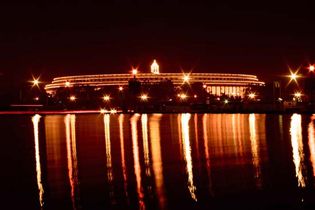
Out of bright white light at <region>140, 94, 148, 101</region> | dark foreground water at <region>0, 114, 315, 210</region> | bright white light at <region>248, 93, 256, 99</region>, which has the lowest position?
dark foreground water at <region>0, 114, 315, 210</region>

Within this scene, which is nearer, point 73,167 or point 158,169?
point 158,169

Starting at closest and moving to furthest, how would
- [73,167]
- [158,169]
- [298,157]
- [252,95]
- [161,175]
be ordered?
1. [161,175]
2. [158,169]
3. [73,167]
4. [298,157]
5. [252,95]

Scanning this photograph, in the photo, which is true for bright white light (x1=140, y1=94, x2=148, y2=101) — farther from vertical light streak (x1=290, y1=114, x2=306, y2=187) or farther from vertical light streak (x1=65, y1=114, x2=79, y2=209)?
vertical light streak (x1=290, y1=114, x2=306, y2=187)

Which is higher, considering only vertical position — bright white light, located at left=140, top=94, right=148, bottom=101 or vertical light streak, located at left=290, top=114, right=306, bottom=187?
bright white light, located at left=140, top=94, right=148, bottom=101

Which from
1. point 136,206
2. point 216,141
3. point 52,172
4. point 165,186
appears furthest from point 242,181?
point 216,141

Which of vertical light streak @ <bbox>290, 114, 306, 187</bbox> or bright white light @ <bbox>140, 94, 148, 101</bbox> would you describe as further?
bright white light @ <bbox>140, 94, 148, 101</bbox>

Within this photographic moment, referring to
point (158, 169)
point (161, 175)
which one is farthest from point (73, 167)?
point (161, 175)

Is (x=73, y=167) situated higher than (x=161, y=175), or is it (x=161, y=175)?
(x=73, y=167)

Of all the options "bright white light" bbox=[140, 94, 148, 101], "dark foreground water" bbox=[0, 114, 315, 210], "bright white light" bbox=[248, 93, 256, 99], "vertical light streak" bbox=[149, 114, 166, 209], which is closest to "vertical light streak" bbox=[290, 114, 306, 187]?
"dark foreground water" bbox=[0, 114, 315, 210]

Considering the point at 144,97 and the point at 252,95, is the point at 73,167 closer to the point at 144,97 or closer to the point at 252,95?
the point at 144,97

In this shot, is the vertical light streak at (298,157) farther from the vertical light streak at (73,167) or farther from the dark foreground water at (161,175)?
the vertical light streak at (73,167)

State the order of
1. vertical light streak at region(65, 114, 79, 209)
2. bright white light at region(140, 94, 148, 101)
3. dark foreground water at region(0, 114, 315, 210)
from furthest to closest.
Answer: bright white light at region(140, 94, 148, 101), vertical light streak at region(65, 114, 79, 209), dark foreground water at region(0, 114, 315, 210)

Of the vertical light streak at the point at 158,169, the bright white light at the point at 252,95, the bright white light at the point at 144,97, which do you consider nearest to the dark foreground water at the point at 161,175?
the vertical light streak at the point at 158,169

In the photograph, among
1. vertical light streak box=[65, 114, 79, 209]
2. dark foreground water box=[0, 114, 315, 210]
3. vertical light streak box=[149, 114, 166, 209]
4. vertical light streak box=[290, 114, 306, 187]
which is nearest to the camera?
dark foreground water box=[0, 114, 315, 210]
